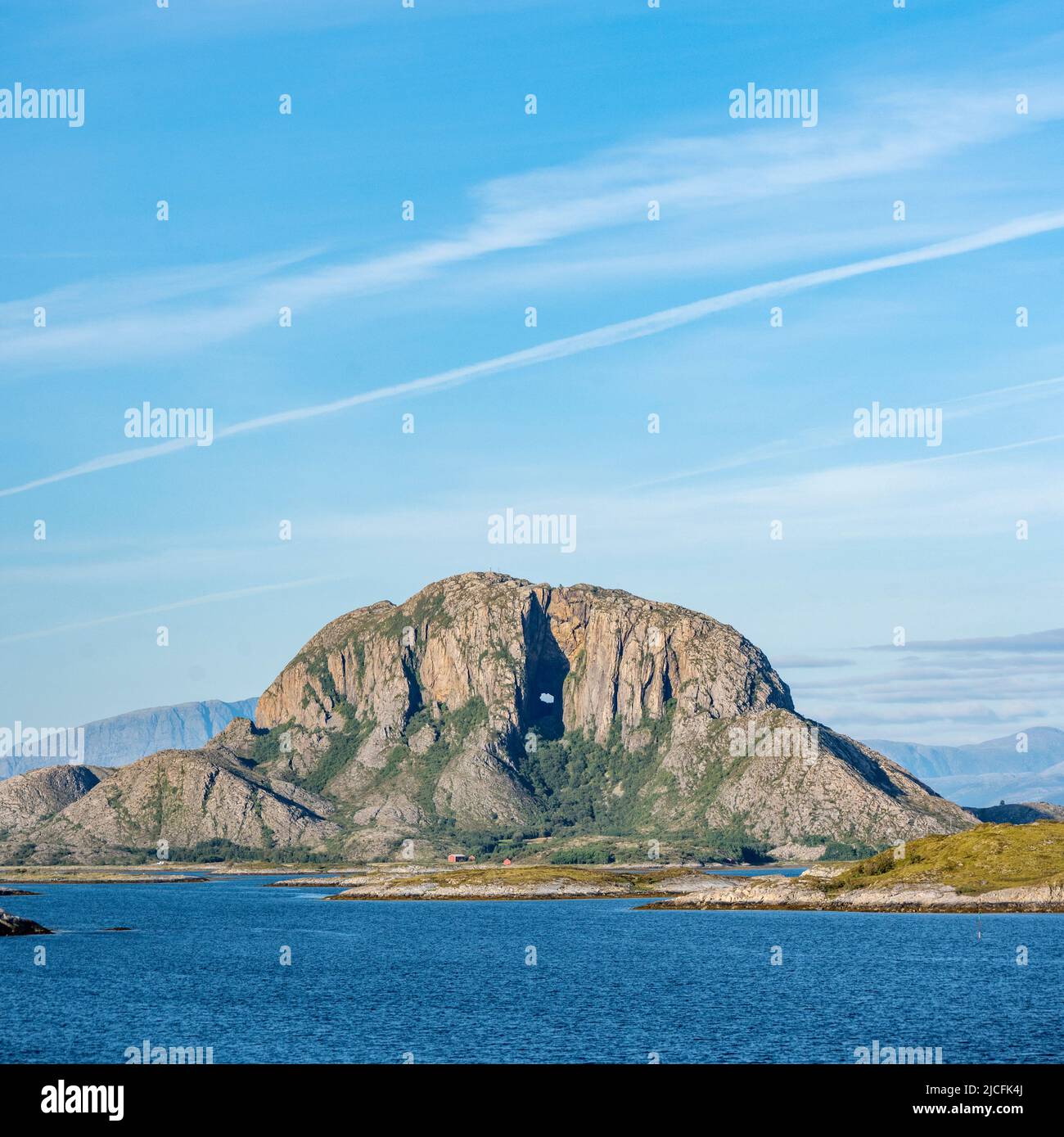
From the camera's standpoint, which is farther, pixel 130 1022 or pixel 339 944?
pixel 339 944

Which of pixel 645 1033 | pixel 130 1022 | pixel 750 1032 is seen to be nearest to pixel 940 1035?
pixel 750 1032

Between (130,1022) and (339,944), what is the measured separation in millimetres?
80388

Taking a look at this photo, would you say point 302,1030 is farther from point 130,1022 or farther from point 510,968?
point 510,968

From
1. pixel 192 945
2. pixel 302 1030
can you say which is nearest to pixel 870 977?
pixel 302 1030
